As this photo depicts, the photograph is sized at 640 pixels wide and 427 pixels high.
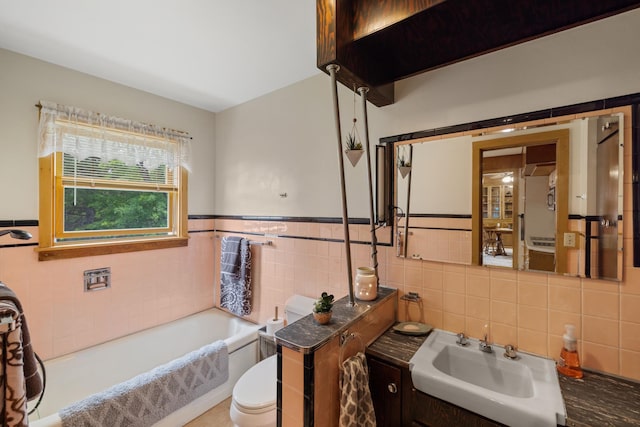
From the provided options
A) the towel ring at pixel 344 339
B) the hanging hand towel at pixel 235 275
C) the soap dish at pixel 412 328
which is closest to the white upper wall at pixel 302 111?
the hanging hand towel at pixel 235 275

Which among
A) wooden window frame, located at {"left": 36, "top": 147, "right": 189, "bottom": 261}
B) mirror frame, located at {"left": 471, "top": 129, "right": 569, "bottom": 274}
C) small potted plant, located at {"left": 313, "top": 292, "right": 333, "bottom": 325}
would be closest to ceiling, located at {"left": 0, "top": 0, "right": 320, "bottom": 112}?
wooden window frame, located at {"left": 36, "top": 147, "right": 189, "bottom": 261}

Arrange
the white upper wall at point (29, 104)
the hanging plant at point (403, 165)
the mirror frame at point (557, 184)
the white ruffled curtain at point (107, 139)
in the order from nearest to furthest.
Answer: the mirror frame at point (557, 184) → the hanging plant at point (403, 165) → the white upper wall at point (29, 104) → the white ruffled curtain at point (107, 139)

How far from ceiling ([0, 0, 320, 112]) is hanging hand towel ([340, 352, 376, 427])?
5.77 ft

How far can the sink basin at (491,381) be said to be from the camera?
93cm

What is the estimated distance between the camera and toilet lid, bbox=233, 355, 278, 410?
1.46m

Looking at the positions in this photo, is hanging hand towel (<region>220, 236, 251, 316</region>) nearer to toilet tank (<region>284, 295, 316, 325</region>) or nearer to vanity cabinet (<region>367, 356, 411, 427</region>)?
toilet tank (<region>284, 295, 316, 325</region>)

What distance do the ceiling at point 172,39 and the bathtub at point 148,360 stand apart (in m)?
2.07

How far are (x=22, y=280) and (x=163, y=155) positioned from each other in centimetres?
133

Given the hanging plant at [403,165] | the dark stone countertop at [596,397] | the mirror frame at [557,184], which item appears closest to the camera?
the dark stone countertop at [596,397]

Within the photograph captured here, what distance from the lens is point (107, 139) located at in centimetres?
220

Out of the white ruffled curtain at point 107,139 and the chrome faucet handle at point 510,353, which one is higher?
the white ruffled curtain at point 107,139

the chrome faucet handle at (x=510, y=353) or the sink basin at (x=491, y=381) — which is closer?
the sink basin at (x=491, y=381)

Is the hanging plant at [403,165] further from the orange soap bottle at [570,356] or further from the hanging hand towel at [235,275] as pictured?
the hanging hand towel at [235,275]

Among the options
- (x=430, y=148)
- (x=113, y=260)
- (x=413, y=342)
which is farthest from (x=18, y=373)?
(x=430, y=148)
